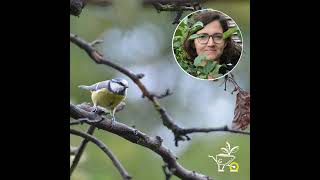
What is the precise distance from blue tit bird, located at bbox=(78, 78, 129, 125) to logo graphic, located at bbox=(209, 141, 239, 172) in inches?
14.5

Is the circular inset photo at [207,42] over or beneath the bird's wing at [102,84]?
over

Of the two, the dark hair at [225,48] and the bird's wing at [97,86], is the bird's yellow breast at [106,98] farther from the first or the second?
the dark hair at [225,48]

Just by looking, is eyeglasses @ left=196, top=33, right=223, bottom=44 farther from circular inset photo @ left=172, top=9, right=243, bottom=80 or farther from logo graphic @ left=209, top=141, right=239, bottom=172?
logo graphic @ left=209, top=141, right=239, bottom=172

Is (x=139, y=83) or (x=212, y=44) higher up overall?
(x=212, y=44)

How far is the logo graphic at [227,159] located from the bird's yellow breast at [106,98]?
1.21ft

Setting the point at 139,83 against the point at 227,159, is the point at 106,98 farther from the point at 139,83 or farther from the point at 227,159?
the point at 227,159

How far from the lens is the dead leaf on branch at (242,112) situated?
198 centimetres

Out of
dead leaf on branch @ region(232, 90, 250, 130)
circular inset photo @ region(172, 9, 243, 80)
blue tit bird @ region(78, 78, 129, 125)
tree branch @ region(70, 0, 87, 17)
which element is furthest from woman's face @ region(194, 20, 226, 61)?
tree branch @ region(70, 0, 87, 17)

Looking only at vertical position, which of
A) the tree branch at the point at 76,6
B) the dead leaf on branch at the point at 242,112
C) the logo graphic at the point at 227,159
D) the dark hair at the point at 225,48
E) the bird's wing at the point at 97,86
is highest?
the tree branch at the point at 76,6

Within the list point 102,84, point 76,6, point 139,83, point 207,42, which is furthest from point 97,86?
point 207,42

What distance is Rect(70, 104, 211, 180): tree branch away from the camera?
6.53ft

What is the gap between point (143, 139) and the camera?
2.01m

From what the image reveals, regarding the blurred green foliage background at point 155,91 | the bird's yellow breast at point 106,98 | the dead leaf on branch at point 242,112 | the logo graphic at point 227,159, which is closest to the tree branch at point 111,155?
the blurred green foliage background at point 155,91

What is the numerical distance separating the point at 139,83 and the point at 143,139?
0.62ft
